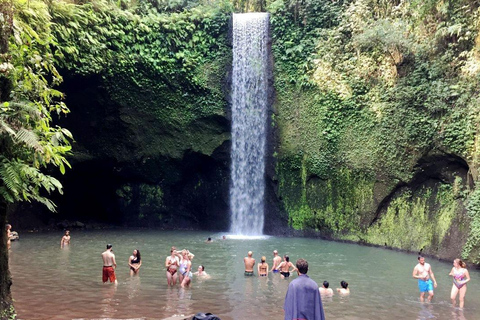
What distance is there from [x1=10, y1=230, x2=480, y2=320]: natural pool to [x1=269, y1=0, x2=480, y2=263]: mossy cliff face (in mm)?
1845

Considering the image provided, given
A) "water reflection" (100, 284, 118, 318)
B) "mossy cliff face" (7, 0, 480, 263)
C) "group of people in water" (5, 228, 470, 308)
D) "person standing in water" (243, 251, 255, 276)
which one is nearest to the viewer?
"water reflection" (100, 284, 118, 318)

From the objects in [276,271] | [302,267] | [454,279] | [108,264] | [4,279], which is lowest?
[276,271]

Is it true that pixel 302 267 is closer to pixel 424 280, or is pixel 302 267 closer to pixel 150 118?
pixel 424 280

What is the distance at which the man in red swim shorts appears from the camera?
514 inches

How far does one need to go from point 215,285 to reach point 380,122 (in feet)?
38.6

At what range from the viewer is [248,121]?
26391 millimetres

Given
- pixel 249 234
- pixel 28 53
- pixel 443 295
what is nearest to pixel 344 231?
pixel 249 234

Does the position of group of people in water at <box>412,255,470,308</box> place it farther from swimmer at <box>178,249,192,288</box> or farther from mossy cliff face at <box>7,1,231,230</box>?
mossy cliff face at <box>7,1,231,230</box>

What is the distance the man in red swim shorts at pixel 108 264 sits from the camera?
13.1m

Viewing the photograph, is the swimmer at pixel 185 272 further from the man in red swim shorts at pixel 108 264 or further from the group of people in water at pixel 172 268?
the man in red swim shorts at pixel 108 264

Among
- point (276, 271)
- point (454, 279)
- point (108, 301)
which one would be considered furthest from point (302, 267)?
point (276, 271)

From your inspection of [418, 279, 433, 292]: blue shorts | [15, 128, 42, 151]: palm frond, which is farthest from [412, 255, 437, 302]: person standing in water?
[15, 128, 42, 151]: palm frond

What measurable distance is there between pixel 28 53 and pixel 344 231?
17.3 meters

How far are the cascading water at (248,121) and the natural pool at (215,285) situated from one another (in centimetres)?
463
